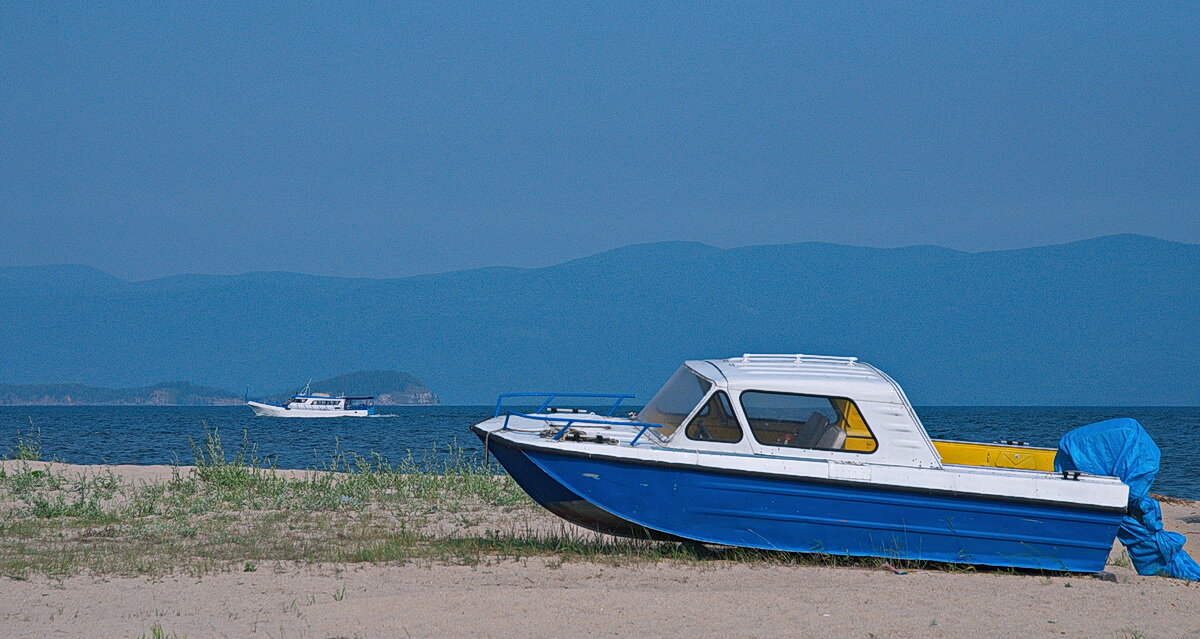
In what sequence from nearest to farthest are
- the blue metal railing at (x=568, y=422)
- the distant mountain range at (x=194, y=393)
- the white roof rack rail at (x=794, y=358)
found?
the blue metal railing at (x=568, y=422) → the white roof rack rail at (x=794, y=358) → the distant mountain range at (x=194, y=393)

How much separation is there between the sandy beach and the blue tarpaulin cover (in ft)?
0.84

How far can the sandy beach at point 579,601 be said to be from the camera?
683cm

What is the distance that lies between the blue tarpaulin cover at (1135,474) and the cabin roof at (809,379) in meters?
1.71

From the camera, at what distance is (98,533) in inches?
417

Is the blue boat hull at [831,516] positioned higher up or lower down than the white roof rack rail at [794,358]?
lower down

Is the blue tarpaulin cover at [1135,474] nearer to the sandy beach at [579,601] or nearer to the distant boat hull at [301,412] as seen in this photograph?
the sandy beach at [579,601]

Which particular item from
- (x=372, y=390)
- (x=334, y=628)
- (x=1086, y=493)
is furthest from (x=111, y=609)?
(x=372, y=390)

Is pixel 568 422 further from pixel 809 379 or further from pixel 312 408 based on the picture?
pixel 312 408

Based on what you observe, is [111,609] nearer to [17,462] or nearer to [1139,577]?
[1139,577]

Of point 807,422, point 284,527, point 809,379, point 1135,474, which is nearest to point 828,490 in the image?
point 807,422

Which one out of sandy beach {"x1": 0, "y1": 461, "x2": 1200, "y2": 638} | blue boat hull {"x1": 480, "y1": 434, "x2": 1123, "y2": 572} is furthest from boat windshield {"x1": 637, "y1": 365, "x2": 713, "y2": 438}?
sandy beach {"x1": 0, "y1": 461, "x2": 1200, "y2": 638}

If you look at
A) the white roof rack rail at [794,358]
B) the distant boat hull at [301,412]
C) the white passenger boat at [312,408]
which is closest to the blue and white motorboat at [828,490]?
the white roof rack rail at [794,358]

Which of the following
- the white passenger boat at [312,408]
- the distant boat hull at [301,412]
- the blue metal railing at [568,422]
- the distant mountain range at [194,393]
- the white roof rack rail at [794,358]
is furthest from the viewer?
the distant mountain range at [194,393]

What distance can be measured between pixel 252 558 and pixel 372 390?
14500cm
